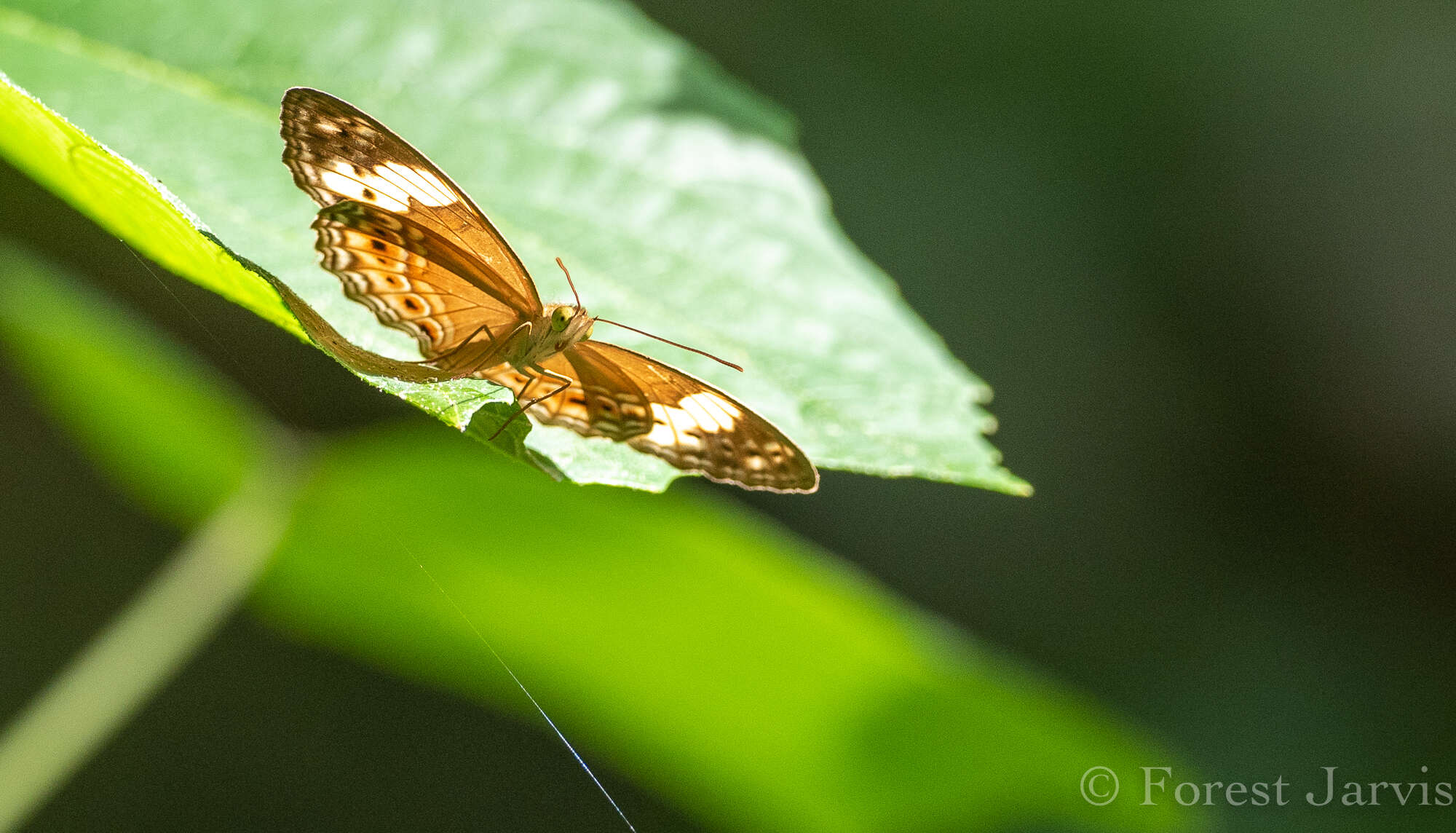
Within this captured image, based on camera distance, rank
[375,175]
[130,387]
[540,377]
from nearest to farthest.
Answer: [375,175], [540,377], [130,387]

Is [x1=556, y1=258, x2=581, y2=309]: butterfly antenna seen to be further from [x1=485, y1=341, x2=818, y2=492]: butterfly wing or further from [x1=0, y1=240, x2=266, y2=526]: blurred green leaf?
[x1=0, y1=240, x2=266, y2=526]: blurred green leaf

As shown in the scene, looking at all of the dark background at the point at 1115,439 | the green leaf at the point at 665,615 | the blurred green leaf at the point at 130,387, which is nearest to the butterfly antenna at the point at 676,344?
the green leaf at the point at 665,615

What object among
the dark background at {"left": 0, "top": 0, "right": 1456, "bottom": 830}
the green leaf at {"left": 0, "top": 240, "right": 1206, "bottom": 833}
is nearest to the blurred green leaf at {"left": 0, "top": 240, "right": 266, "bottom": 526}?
the green leaf at {"left": 0, "top": 240, "right": 1206, "bottom": 833}

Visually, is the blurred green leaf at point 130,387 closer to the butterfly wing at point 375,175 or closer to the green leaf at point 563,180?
the green leaf at point 563,180

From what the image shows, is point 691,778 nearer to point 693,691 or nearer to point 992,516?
point 693,691

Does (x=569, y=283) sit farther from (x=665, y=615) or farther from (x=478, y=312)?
(x=665, y=615)

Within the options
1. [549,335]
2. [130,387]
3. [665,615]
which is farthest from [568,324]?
[130,387]
